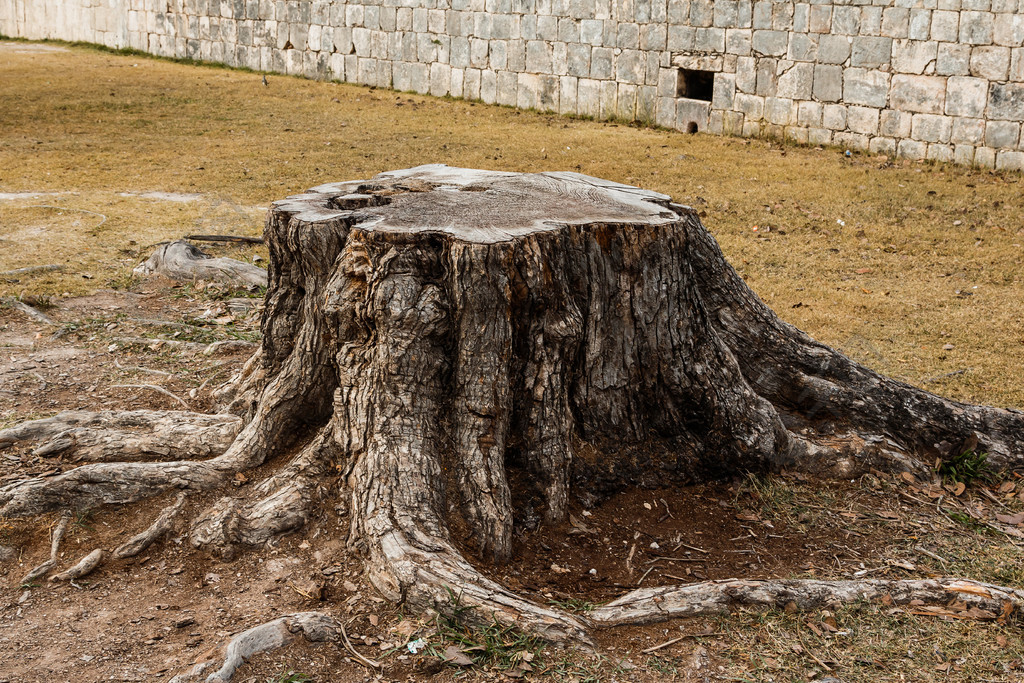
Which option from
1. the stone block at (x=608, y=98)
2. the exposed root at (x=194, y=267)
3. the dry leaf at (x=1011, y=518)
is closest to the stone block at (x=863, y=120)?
the stone block at (x=608, y=98)

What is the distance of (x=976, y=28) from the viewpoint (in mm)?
9617

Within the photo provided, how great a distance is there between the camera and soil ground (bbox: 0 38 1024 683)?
2.78 metres

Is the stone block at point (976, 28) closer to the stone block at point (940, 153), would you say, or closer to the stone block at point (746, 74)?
the stone block at point (940, 153)

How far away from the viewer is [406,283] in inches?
125

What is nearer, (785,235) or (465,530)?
(465,530)

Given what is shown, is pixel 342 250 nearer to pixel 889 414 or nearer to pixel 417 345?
pixel 417 345

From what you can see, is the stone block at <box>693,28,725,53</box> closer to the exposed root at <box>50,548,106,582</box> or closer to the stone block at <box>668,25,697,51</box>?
the stone block at <box>668,25,697,51</box>

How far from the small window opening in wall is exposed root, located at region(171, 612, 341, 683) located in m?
10.4

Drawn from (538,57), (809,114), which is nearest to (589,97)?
(538,57)

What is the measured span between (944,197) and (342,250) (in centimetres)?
752

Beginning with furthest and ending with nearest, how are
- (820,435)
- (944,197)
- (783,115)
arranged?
(783,115)
(944,197)
(820,435)

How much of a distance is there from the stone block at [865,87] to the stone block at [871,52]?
9 cm

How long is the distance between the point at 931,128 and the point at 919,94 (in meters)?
0.39

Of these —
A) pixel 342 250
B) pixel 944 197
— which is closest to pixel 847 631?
pixel 342 250
